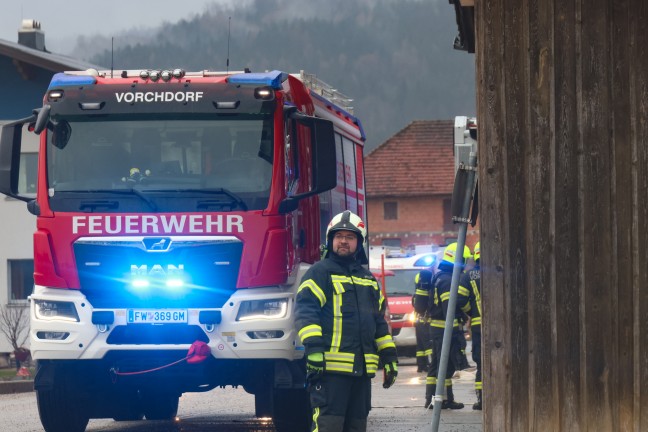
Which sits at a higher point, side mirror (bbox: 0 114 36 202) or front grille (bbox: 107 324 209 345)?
side mirror (bbox: 0 114 36 202)

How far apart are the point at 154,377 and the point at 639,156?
197 inches

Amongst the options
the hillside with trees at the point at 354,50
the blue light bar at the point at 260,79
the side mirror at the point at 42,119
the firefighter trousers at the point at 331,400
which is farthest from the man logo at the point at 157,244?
the hillside with trees at the point at 354,50

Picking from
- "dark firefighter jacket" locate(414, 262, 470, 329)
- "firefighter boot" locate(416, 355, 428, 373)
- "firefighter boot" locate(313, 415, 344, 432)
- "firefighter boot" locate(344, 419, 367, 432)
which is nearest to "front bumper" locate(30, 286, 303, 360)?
"firefighter boot" locate(344, 419, 367, 432)

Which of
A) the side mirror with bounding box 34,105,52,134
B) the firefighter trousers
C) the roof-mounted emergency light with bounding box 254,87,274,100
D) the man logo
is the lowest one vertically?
the firefighter trousers

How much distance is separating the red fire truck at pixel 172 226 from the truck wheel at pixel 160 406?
1824 millimetres

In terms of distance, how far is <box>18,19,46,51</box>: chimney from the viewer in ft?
138

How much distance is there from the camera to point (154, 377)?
1188 centimetres

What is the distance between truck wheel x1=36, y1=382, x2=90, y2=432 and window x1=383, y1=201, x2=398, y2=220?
65.2m

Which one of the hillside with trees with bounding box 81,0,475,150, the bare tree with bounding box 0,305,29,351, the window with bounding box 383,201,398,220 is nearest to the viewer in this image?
→ the bare tree with bounding box 0,305,29,351

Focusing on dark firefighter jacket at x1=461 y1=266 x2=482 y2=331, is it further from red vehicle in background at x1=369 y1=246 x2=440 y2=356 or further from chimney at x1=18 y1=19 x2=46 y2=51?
chimney at x1=18 y1=19 x2=46 y2=51

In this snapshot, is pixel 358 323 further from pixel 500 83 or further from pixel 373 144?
pixel 373 144

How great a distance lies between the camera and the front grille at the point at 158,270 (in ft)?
38.1

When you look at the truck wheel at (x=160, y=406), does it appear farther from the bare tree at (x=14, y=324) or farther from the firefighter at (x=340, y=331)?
the bare tree at (x=14, y=324)

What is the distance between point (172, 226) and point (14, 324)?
22.6 meters
